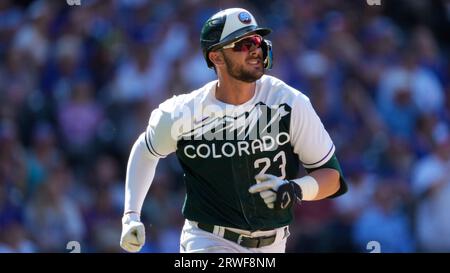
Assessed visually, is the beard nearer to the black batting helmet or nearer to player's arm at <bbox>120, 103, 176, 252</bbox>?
the black batting helmet

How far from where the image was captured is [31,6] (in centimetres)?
955

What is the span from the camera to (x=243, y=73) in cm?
519

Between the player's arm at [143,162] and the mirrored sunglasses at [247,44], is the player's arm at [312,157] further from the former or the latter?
the player's arm at [143,162]

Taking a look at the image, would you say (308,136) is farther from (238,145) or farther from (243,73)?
(243,73)

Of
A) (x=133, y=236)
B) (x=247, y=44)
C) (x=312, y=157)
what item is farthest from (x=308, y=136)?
(x=133, y=236)

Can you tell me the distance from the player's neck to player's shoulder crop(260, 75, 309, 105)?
0.25 ft

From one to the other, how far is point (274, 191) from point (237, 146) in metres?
0.49

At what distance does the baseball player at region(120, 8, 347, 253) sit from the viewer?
516cm

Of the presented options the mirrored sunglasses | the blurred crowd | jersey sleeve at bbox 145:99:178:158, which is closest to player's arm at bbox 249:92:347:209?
the mirrored sunglasses

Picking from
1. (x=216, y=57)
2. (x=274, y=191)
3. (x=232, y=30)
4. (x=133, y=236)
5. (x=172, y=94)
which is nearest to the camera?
(x=274, y=191)

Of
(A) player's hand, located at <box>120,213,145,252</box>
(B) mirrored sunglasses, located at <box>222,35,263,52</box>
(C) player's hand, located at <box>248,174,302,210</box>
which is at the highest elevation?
(B) mirrored sunglasses, located at <box>222,35,263,52</box>

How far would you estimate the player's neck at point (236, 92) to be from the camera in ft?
17.3

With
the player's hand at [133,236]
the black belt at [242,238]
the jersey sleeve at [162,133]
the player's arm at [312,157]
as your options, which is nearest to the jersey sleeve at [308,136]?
Result: the player's arm at [312,157]

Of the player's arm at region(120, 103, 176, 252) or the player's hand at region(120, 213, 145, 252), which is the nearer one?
the player's hand at region(120, 213, 145, 252)
